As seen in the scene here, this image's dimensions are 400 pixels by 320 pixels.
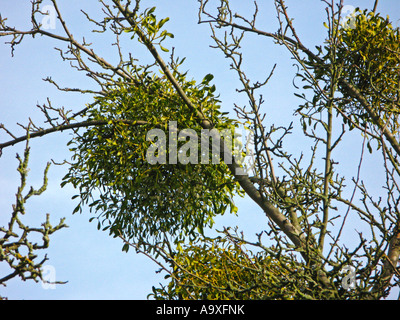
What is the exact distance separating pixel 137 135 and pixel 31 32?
120 cm

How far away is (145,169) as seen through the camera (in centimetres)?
363

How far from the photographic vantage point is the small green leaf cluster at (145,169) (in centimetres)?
360

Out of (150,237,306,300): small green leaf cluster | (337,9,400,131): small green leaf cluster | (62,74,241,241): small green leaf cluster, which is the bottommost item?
(150,237,306,300): small green leaf cluster

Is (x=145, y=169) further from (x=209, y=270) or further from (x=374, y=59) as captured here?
(x=374, y=59)

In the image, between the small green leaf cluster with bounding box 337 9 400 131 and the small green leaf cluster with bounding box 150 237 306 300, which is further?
the small green leaf cluster with bounding box 337 9 400 131

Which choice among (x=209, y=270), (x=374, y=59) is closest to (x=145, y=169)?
(x=209, y=270)

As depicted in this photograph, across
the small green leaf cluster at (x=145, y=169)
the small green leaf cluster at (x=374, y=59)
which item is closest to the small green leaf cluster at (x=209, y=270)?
the small green leaf cluster at (x=145, y=169)

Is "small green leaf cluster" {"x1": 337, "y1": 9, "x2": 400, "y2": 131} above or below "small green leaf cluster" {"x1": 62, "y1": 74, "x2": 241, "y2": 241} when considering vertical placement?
above

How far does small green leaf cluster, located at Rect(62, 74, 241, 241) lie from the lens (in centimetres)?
360

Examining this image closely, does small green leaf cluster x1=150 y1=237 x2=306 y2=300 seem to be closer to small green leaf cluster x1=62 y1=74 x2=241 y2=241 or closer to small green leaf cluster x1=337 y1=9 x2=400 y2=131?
small green leaf cluster x1=62 y1=74 x2=241 y2=241

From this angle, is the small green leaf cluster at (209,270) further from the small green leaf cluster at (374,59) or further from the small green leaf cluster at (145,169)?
the small green leaf cluster at (374,59)

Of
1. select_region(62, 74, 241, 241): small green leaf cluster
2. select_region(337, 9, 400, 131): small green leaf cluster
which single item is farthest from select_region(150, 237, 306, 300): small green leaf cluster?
select_region(337, 9, 400, 131): small green leaf cluster
